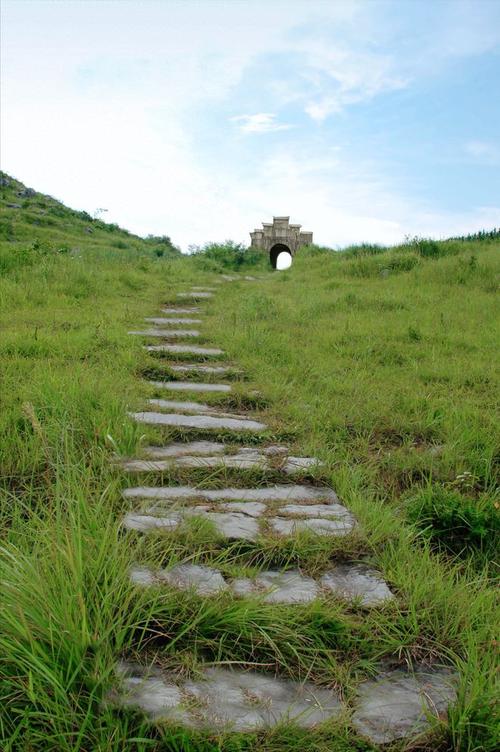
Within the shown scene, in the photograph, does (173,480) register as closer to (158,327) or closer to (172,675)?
(172,675)

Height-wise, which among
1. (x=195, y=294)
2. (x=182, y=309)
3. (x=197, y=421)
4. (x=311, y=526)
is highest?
(x=195, y=294)

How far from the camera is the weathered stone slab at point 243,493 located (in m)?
2.83

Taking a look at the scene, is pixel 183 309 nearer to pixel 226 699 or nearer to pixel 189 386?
pixel 189 386

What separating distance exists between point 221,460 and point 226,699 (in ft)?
5.11

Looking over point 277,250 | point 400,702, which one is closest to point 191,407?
point 400,702

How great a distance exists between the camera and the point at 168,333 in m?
6.36

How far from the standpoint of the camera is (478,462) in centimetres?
362

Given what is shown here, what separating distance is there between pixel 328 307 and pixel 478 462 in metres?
4.47

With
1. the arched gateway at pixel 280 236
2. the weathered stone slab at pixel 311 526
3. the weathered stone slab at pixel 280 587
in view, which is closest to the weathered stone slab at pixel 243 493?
the weathered stone slab at pixel 311 526

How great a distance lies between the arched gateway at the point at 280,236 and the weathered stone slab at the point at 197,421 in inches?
770

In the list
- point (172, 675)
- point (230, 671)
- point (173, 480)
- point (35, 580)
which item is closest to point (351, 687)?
point (230, 671)

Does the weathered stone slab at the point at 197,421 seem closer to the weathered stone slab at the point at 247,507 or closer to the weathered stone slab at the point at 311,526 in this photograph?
the weathered stone slab at the point at 247,507

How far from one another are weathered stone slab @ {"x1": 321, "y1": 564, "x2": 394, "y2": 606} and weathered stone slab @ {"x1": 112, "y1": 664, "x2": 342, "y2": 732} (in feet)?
1.46

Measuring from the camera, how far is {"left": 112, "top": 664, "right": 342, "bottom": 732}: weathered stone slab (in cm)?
165
